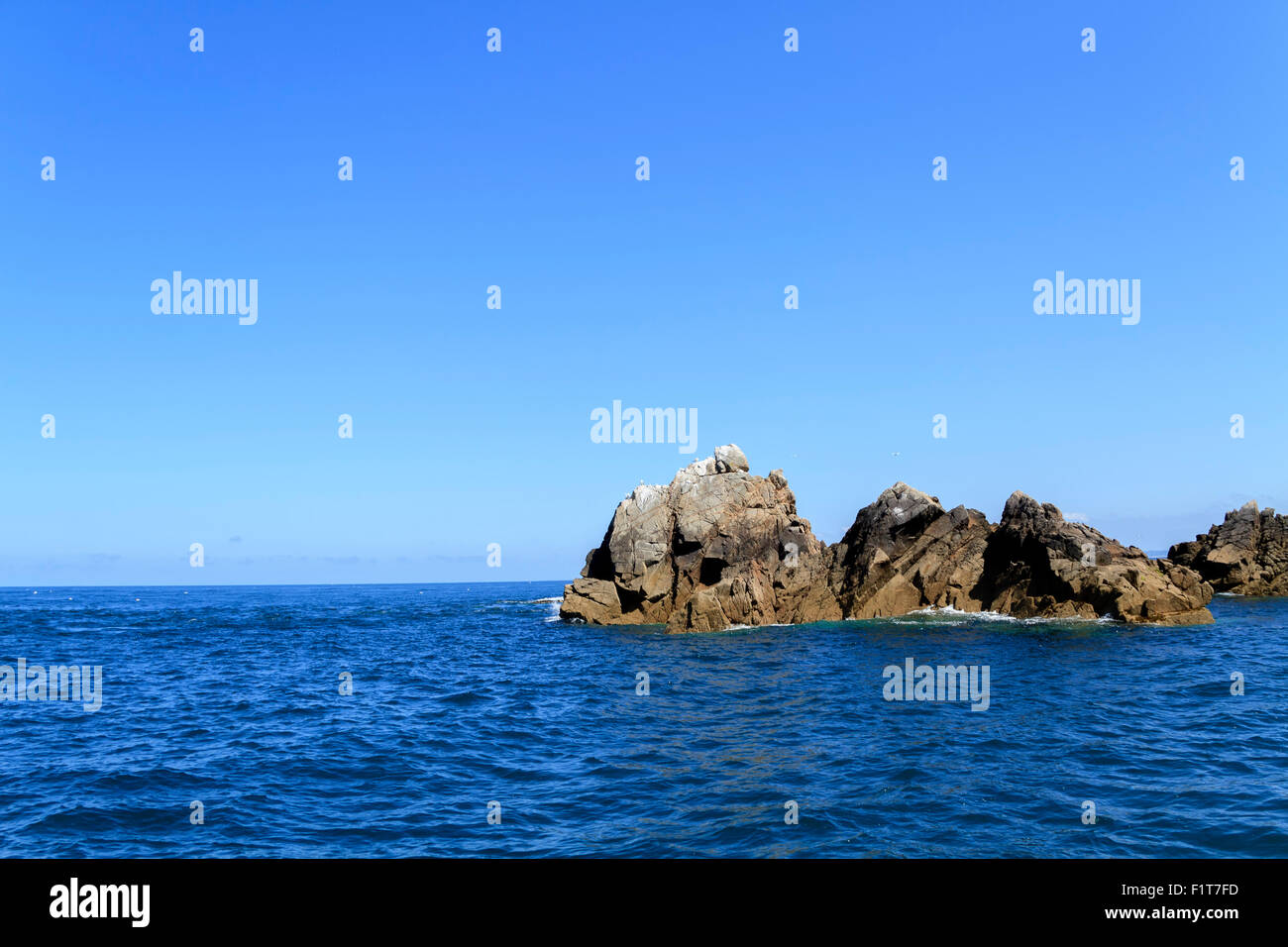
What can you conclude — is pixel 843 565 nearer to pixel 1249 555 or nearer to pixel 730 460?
pixel 730 460

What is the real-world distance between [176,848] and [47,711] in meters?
20.4

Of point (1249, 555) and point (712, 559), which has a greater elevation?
point (712, 559)

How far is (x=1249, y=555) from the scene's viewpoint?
7525cm

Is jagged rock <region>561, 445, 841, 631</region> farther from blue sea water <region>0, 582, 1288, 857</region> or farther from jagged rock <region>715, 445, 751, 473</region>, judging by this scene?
blue sea water <region>0, 582, 1288, 857</region>

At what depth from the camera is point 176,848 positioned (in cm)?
1492

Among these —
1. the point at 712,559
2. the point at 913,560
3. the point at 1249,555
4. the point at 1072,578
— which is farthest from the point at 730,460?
the point at 1249,555

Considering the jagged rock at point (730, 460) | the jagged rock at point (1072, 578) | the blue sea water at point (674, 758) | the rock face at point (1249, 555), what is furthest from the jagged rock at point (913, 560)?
the rock face at point (1249, 555)

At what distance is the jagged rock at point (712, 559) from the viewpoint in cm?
5975

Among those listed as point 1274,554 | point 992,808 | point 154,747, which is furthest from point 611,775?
point 1274,554

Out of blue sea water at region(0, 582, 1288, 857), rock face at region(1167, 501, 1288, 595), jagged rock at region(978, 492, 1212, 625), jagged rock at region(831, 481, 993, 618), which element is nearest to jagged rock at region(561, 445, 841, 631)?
jagged rock at region(831, 481, 993, 618)

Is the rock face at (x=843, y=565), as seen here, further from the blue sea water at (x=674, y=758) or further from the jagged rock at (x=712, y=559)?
the blue sea water at (x=674, y=758)

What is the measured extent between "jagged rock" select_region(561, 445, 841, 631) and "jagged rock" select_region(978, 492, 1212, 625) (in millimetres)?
13507

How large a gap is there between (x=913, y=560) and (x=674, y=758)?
4593 centimetres
